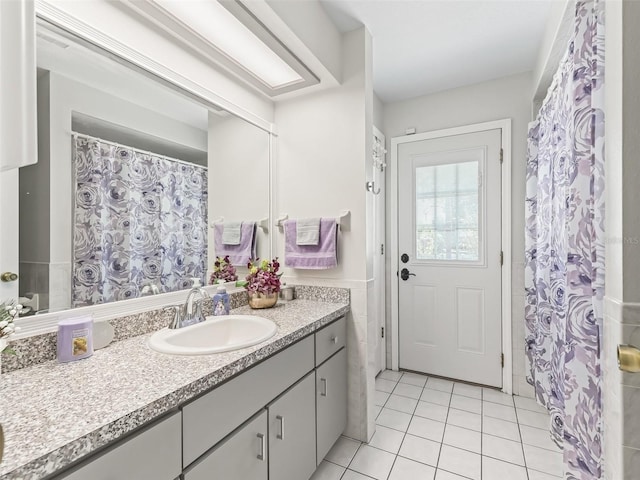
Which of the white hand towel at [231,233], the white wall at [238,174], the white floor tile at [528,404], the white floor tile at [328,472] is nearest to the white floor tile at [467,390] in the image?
the white floor tile at [528,404]

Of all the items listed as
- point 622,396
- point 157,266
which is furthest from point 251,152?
point 622,396

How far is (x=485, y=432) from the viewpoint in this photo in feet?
6.31

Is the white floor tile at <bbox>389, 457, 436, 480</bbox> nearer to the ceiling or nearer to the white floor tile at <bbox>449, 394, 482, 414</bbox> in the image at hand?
the white floor tile at <bbox>449, 394, 482, 414</bbox>

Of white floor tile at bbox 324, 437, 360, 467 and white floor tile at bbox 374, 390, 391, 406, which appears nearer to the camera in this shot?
white floor tile at bbox 324, 437, 360, 467

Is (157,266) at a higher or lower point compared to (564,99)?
lower

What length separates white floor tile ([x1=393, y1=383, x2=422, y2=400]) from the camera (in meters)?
2.39

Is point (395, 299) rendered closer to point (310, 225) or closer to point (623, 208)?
point (310, 225)

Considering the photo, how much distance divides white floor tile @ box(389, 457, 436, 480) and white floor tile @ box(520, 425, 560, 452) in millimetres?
701

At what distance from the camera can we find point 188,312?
1.35 metres

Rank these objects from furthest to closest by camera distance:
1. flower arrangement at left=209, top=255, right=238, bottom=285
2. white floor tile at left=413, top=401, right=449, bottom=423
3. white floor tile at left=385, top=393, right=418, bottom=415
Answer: white floor tile at left=385, top=393, right=418, bottom=415 < white floor tile at left=413, top=401, right=449, bottom=423 < flower arrangement at left=209, top=255, right=238, bottom=285

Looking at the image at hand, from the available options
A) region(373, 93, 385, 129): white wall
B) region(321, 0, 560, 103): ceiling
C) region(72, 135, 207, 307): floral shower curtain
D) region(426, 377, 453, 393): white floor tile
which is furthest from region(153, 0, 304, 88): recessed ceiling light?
region(426, 377, 453, 393): white floor tile

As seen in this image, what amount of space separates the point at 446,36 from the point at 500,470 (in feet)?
8.25

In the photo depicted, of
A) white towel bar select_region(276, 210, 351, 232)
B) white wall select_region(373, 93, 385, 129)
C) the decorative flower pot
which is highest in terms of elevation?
white wall select_region(373, 93, 385, 129)

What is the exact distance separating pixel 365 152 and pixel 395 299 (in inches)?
59.4
